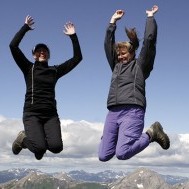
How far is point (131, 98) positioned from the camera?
406 inches

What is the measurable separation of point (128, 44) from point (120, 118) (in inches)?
90.9

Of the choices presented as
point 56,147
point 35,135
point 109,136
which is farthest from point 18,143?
point 109,136

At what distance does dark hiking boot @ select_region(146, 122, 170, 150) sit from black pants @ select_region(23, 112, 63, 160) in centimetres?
279

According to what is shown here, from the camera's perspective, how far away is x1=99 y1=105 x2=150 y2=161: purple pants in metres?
10.1

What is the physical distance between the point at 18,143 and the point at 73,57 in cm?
342

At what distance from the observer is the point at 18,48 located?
37.5 feet

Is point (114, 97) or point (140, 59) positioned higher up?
point (140, 59)

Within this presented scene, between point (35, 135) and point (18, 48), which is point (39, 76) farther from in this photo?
point (35, 135)

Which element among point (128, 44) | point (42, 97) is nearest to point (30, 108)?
point (42, 97)

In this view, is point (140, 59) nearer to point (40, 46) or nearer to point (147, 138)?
point (147, 138)

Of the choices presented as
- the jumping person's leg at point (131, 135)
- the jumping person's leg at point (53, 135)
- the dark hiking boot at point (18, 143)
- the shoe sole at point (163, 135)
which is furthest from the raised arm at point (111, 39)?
the dark hiking boot at point (18, 143)

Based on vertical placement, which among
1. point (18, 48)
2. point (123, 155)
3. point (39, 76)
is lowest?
point (123, 155)

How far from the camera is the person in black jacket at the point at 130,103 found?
10.2 metres

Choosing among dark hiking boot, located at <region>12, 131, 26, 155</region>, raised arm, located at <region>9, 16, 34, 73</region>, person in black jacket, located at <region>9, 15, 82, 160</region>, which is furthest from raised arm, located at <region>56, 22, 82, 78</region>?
dark hiking boot, located at <region>12, 131, 26, 155</region>
